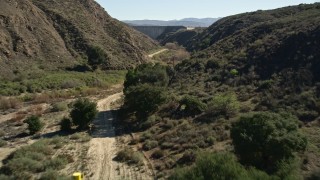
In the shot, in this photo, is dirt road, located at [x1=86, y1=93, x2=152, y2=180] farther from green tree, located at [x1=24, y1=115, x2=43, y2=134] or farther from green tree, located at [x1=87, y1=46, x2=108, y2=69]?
green tree, located at [x1=87, y1=46, x2=108, y2=69]

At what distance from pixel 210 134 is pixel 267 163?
7838mm

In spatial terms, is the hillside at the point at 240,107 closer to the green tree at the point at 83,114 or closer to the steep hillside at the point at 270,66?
the steep hillside at the point at 270,66

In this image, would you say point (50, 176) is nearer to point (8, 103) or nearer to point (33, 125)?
point (33, 125)

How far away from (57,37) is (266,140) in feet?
212

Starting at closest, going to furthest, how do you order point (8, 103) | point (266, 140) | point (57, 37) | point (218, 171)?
point (218, 171) < point (266, 140) < point (8, 103) < point (57, 37)

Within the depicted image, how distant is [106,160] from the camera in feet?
89.2

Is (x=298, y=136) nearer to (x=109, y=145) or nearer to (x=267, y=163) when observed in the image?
(x=267, y=163)

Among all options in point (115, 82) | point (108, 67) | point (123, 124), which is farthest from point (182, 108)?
point (108, 67)

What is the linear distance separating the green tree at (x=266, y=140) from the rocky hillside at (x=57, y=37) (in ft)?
154

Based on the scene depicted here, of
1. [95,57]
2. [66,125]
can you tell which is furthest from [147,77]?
[95,57]

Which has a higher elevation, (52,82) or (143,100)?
(143,100)

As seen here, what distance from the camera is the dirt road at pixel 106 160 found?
24.0 metres

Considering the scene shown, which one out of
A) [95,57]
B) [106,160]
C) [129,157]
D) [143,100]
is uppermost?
[143,100]

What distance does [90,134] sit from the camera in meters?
34.6
